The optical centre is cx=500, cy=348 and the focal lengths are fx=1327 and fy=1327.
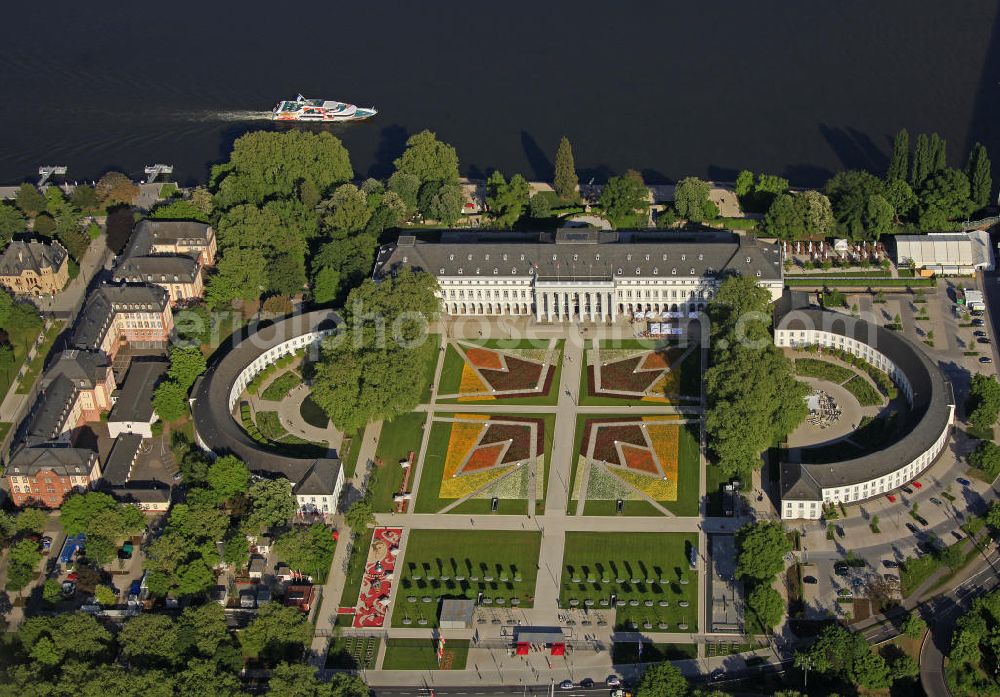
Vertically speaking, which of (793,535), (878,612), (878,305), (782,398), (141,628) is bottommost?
(141,628)

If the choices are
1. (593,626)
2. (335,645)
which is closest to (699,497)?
(593,626)

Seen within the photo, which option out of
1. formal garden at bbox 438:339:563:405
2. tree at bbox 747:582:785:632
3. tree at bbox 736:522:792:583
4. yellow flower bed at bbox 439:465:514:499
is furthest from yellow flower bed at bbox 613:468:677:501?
tree at bbox 747:582:785:632

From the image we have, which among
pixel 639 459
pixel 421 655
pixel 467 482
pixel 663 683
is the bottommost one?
pixel 663 683

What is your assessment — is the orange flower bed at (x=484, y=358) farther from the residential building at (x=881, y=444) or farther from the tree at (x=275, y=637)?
the tree at (x=275, y=637)

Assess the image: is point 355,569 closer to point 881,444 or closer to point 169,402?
point 169,402

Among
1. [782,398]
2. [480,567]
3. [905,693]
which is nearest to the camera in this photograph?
[905,693]

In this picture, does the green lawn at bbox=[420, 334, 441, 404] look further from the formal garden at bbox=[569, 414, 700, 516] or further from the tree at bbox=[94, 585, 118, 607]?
the tree at bbox=[94, 585, 118, 607]

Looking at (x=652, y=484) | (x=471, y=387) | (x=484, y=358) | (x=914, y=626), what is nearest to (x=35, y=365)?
(x=471, y=387)

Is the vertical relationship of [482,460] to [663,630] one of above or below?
above

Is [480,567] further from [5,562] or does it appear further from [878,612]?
[5,562]
